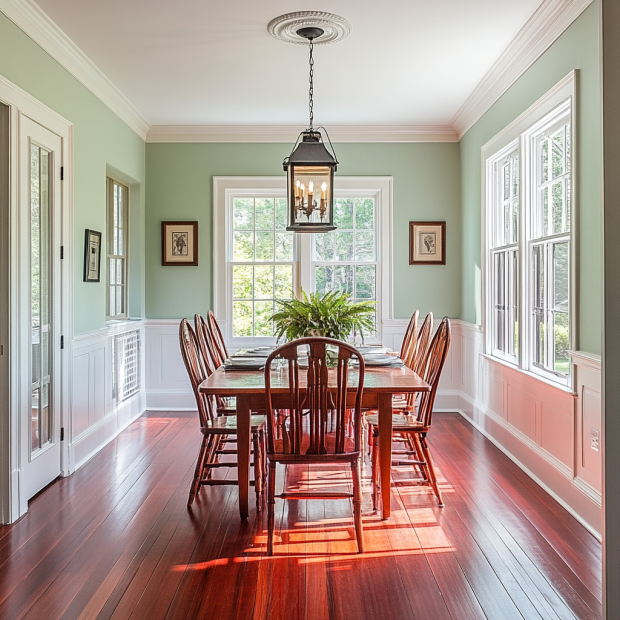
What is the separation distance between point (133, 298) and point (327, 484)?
3.16m

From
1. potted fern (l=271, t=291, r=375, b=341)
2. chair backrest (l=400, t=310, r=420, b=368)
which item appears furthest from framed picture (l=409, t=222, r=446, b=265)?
potted fern (l=271, t=291, r=375, b=341)

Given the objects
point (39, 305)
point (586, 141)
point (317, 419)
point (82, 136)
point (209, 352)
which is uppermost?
point (82, 136)

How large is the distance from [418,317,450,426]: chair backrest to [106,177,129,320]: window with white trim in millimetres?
3185

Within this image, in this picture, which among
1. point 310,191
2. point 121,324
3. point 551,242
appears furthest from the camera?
point 121,324

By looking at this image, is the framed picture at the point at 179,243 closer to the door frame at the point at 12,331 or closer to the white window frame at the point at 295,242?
the white window frame at the point at 295,242

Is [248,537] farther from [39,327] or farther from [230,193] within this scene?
[230,193]

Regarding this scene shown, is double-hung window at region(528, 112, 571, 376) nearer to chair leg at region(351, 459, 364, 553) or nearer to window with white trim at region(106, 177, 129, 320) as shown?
chair leg at region(351, 459, 364, 553)

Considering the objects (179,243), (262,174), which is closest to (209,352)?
(179,243)

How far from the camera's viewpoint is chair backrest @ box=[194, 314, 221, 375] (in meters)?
3.74

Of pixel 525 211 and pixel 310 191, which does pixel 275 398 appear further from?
pixel 525 211

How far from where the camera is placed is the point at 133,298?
588cm

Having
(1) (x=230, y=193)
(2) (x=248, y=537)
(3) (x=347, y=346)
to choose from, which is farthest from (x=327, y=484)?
(1) (x=230, y=193)

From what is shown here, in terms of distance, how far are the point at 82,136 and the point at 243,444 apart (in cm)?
266

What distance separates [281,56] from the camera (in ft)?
13.4
